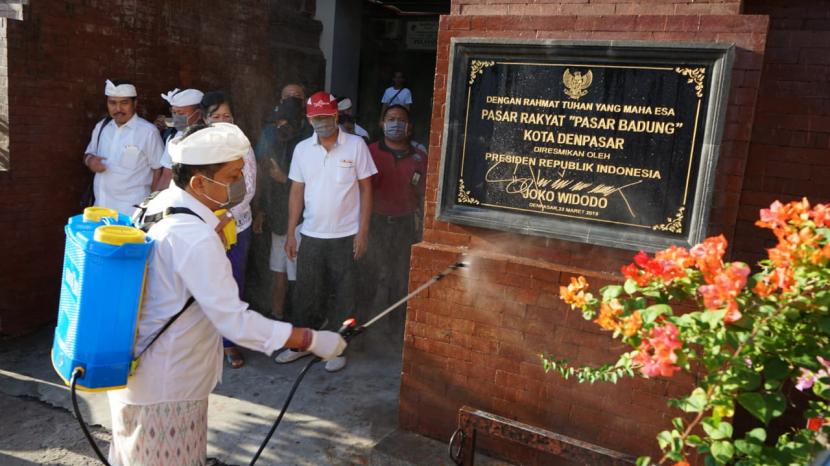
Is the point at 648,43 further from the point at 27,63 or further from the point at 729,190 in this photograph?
the point at 27,63

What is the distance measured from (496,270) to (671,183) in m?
1.00

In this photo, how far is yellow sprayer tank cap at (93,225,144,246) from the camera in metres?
2.72

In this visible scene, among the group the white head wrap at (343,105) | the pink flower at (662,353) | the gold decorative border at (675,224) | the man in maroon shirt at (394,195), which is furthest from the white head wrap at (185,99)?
the pink flower at (662,353)

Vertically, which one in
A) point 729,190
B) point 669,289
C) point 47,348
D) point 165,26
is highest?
point 165,26

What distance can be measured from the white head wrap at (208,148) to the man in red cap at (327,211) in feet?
8.08

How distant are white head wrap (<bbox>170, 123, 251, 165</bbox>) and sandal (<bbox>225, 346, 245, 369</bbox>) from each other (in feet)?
9.11

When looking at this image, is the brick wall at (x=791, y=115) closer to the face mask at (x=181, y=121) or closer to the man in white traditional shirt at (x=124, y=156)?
the face mask at (x=181, y=121)

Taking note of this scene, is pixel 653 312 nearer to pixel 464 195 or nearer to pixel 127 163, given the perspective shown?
pixel 464 195

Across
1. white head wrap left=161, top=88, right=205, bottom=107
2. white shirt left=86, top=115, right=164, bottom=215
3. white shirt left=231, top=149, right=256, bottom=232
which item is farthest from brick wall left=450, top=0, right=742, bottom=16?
white shirt left=86, top=115, right=164, bottom=215

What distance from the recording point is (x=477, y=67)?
385cm

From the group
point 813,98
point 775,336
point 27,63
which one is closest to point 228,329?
point 775,336

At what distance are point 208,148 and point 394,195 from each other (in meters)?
3.38

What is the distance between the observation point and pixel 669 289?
2424mm

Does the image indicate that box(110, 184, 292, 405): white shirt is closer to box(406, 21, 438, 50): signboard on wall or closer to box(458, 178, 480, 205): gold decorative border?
box(458, 178, 480, 205): gold decorative border
